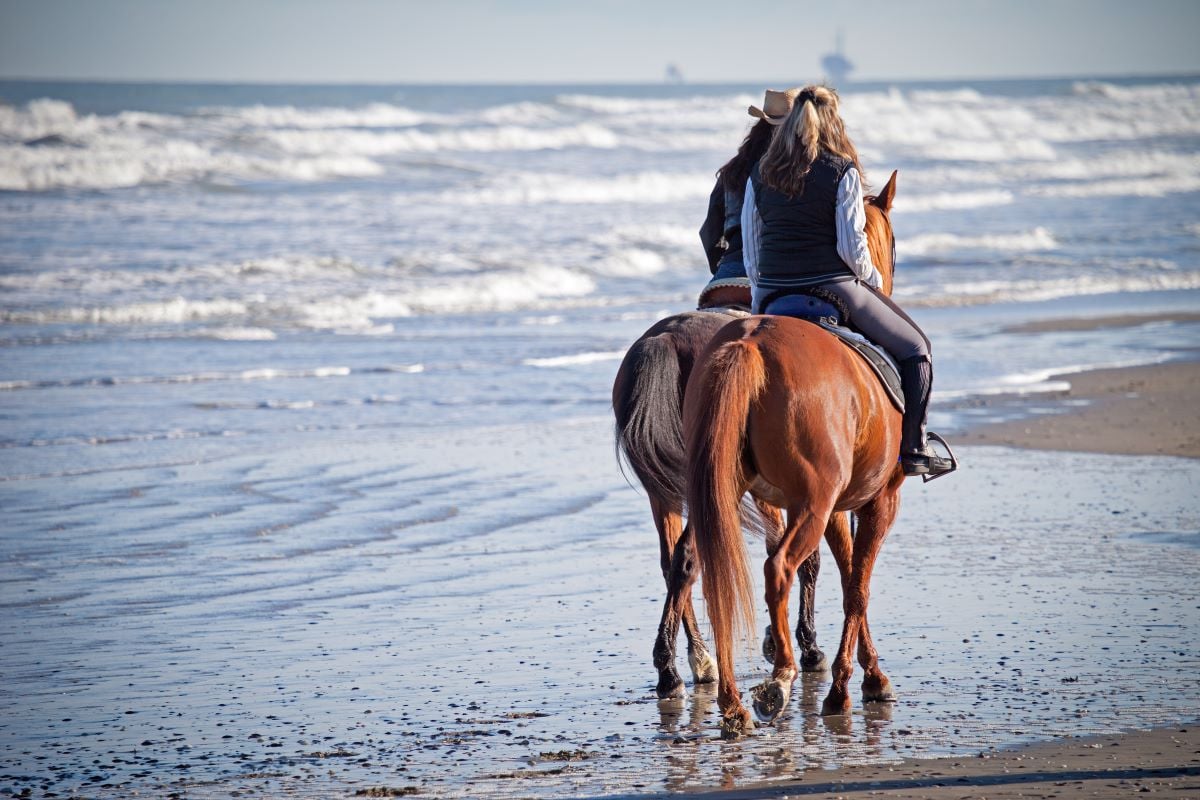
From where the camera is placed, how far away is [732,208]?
5.82m

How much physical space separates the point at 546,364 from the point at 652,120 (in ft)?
149

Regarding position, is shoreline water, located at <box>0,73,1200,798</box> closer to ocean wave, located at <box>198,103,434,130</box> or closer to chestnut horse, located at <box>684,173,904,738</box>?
chestnut horse, located at <box>684,173,904,738</box>

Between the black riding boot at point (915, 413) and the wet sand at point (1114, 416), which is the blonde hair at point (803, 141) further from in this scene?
the wet sand at point (1114, 416)

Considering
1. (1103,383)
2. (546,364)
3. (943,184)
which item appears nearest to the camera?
(1103,383)

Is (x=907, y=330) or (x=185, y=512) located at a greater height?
(x=907, y=330)

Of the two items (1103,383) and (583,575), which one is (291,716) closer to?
(583,575)

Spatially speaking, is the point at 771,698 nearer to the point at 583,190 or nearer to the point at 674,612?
the point at 674,612

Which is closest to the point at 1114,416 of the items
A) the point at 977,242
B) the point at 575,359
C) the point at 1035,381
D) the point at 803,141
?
the point at 1035,381

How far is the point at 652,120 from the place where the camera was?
58031 millimetres

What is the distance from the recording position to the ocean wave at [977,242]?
2575cm

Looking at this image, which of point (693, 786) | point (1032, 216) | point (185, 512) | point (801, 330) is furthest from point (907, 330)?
point (1032, 216)

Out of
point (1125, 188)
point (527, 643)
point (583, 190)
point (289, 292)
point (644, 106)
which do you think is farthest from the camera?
point (644, 106)

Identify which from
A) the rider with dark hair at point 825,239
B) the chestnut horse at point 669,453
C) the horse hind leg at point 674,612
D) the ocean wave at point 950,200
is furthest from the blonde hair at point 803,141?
the ocean wave at point 950,200

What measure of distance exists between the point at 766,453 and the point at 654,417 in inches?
36.7
